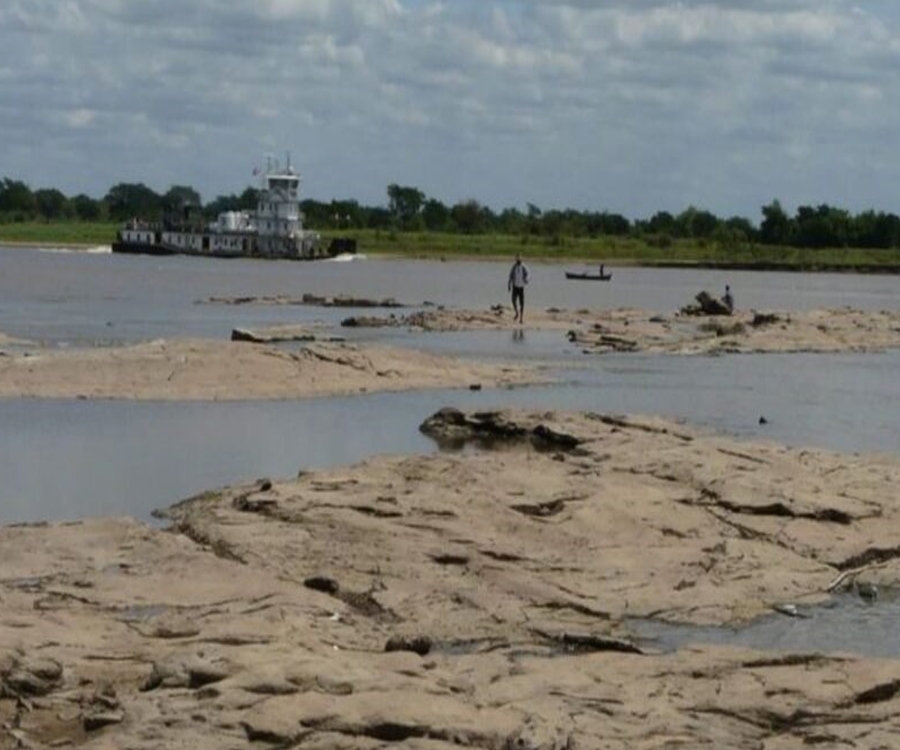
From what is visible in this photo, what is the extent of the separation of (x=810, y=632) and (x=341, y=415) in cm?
1522

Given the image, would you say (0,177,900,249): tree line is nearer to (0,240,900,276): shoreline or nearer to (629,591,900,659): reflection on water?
(0,240,900,276): shoreline

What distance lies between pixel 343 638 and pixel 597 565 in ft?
12.0

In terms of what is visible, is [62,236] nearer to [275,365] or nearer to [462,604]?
[275,365]

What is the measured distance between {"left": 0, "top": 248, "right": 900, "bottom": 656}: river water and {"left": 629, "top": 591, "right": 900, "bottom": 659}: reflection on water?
22 mm

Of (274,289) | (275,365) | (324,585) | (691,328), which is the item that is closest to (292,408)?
(275,365)

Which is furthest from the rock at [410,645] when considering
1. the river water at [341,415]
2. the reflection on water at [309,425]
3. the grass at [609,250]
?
the grass at [609,250]

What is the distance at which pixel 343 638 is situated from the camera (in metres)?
13.2

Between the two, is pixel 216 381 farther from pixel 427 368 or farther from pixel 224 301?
pixel 224 301

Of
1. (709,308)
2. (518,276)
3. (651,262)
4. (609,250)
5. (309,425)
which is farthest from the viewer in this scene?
(609,250)

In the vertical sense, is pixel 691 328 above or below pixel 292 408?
below

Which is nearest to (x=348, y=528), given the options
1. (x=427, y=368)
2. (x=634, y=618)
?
(x=634, y=618)

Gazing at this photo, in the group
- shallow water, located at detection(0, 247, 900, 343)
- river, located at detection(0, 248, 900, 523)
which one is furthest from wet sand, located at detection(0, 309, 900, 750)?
shallow water, located at detection(0, 247, 900, 343)

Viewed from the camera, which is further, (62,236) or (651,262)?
(62,236)

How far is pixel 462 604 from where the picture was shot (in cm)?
1470
